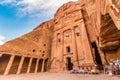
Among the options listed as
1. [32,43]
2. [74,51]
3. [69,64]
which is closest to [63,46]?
[74,51]

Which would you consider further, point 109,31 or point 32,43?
point 32,43

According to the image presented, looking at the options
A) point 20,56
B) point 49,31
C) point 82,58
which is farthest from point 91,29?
point 20,56

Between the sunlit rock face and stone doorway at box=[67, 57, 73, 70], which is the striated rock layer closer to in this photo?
stone doorway at box=[67, 57, 73, 70]

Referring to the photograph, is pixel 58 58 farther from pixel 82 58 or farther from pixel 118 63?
pixel 118 63

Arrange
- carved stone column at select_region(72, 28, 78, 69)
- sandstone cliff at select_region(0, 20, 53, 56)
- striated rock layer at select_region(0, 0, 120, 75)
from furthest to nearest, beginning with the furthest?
1. carved stone column at select_region(72, 28, 78, 69)
2. striated rock layer at select_region(0, 0, 120, 75)
3. sandstone cliff at select_region(0, 20, 53, 56)

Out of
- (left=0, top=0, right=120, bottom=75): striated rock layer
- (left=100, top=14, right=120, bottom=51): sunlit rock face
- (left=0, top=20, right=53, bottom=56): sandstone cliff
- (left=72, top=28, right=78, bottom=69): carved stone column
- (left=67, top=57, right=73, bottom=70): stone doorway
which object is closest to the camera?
(left=100, top=14, right=120, bottom=51): sunlit rock face

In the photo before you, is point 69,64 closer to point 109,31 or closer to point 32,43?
point 32,43

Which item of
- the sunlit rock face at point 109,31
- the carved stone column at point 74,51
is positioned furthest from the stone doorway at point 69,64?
the sunlit rock face at point 109,31

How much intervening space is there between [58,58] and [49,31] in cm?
944

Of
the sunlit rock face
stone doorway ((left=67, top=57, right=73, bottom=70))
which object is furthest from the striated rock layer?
the sunlit rock face

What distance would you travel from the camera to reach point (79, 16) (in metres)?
29.2

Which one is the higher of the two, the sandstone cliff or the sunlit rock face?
the sandstone cliff

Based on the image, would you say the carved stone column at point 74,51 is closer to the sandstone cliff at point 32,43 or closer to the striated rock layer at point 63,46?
the striated rock layer at point 63,46

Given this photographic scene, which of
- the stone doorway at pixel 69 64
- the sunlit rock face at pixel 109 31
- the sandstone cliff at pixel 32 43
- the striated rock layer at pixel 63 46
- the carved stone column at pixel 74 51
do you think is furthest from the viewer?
the stone doorway at pixel 69 64
